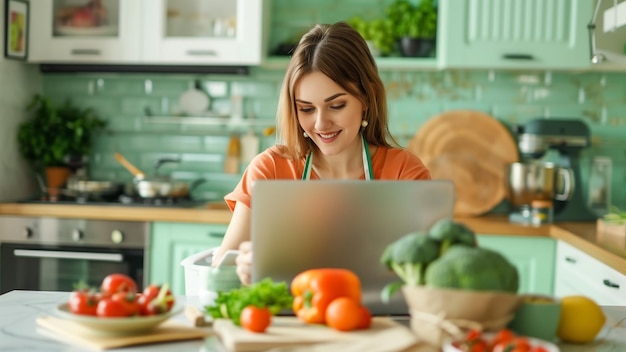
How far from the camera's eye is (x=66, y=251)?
379cm

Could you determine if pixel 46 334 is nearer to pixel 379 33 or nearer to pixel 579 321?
pixel 579 321

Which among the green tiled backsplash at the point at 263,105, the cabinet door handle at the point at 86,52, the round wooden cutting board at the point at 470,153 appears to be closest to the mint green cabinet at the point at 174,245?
the green tiled backsplash at the point at 263,105

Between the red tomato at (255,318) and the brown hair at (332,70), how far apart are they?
34.6 inches

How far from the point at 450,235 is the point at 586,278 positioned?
193 cm

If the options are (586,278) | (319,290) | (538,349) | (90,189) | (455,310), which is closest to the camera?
(538,349)

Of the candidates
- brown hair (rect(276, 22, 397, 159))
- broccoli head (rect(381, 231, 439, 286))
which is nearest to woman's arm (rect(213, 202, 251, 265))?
brown hair (rect(276, 22, 397, 159))

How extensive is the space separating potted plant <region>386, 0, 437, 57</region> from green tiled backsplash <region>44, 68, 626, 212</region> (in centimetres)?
22

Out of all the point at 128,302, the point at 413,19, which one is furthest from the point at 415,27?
the point at 128,302

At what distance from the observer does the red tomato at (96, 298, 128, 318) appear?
1.46m

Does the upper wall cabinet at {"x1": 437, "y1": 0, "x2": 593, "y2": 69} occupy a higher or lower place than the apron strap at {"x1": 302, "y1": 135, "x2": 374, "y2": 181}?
higher

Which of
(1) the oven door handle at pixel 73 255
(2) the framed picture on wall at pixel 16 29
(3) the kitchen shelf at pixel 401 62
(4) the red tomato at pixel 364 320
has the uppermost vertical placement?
(2) the framed picture on wall at pixel 16 29

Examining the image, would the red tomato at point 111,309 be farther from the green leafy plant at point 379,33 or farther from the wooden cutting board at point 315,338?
the green leafy plant at point 379,33

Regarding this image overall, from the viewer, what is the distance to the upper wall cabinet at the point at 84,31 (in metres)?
4.09

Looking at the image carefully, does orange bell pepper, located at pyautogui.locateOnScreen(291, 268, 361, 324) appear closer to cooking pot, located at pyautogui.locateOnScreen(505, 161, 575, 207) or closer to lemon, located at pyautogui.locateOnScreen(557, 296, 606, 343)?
lemon, located at pyautogui.locateOnScreen(557, 296, 606, 343)
